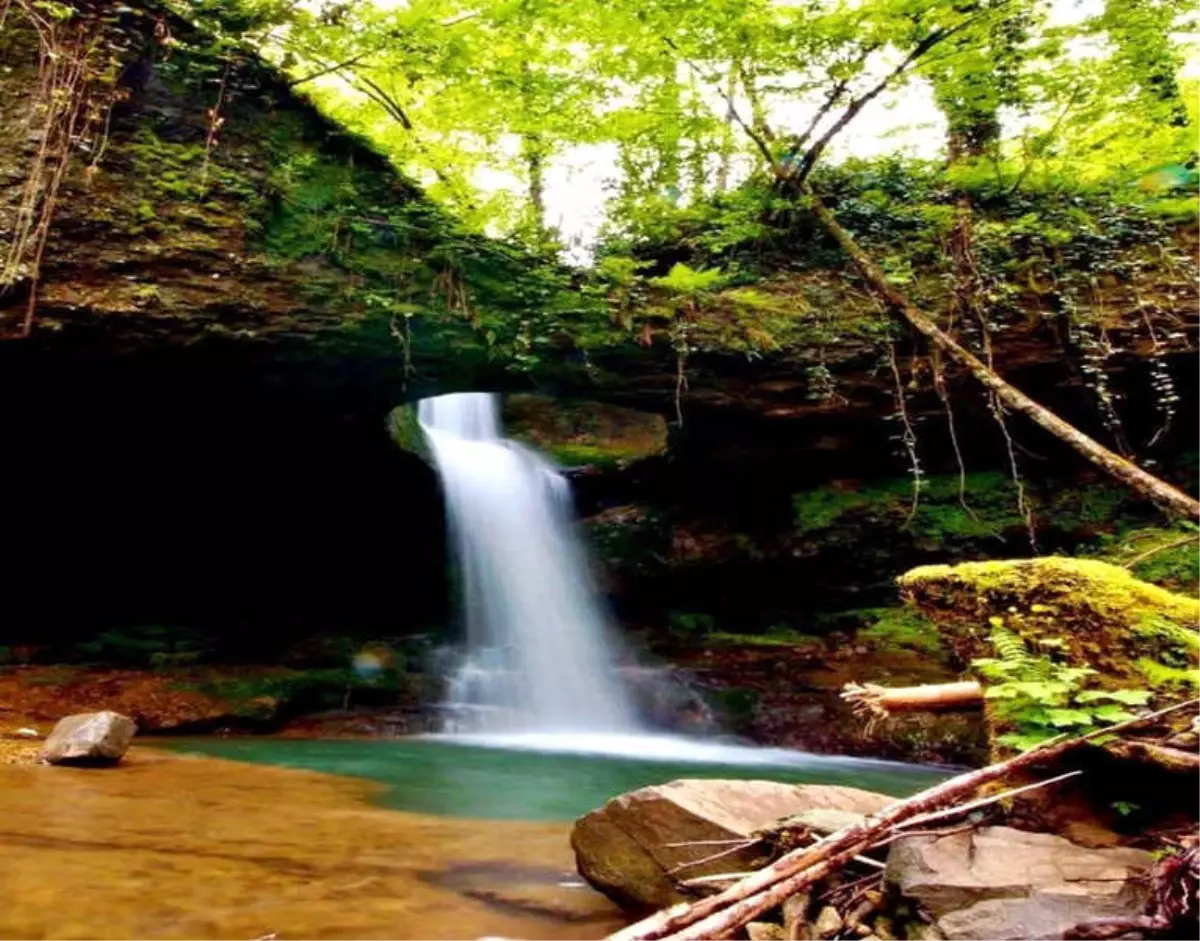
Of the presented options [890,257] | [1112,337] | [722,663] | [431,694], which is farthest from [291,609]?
[1112,337]

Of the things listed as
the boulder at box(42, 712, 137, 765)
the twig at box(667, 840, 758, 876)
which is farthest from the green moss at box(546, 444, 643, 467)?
the twig at box(667, 840, 758, 876)

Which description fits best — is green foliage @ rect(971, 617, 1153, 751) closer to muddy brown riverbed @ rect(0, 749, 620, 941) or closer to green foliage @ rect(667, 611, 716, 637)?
muddy brown riverbed @ rect(0, 749, 620, 941)

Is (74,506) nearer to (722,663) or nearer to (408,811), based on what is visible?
(408,811)

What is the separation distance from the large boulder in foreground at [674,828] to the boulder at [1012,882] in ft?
2.68

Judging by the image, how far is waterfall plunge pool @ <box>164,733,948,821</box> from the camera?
619 centimetres

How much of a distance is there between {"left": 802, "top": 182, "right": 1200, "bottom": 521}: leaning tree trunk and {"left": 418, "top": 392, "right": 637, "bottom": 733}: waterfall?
6.04 meters

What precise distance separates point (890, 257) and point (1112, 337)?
243cm

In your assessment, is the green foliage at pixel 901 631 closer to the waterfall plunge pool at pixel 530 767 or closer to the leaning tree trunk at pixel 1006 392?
the waterfall plunge pool at pixel 530 767

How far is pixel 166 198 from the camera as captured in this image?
7.72 meters

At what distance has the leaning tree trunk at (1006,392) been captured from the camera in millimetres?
6113

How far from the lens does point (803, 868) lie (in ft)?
8.19

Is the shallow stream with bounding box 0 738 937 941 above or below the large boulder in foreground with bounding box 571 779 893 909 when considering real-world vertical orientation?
below

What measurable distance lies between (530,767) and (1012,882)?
20.2 feet

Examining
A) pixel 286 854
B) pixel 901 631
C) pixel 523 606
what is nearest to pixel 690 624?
pixel 523 606
